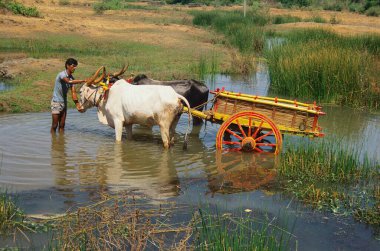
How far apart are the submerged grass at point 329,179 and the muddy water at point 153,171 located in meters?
0.26

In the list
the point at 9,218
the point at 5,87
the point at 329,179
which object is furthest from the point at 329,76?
the point at 9,218

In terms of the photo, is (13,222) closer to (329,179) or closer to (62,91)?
(329,179)

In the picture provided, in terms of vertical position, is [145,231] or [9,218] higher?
[145,231]

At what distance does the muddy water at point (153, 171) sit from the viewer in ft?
20.0

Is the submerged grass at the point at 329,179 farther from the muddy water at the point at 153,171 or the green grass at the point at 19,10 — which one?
the green grass at the point at 19,10

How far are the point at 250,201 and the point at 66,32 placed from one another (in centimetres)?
1888

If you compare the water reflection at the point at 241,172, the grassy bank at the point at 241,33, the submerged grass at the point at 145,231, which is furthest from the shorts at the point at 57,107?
the grassy bank at the point at 241,33

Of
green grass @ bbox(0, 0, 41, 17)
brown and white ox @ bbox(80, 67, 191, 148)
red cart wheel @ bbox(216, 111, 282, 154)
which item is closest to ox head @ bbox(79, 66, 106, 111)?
brown and white ox @ bbox(80, 67, 191, 148)

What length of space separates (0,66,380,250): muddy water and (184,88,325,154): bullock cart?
1.05ft

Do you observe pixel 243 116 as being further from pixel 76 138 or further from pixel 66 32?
pixel 66 32

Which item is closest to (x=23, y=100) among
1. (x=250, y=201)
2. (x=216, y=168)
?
(x=216, y=168)

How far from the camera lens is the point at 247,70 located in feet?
57.4

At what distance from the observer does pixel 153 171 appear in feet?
25.9

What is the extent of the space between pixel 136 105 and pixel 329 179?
3307mm
